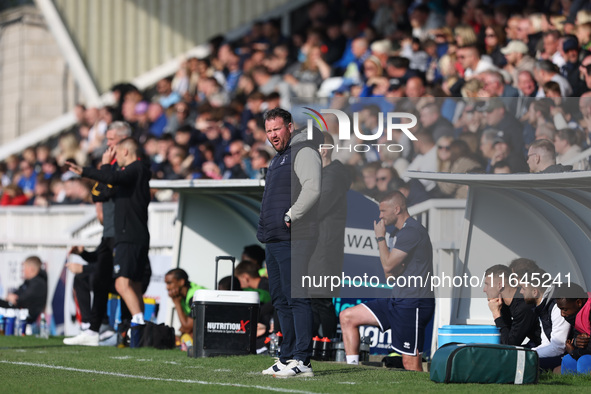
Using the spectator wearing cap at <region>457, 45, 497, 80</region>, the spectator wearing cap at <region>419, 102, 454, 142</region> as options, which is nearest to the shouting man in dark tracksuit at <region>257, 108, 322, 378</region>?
the spectator wearing cap at <region>419, 102, 454, 142</region>

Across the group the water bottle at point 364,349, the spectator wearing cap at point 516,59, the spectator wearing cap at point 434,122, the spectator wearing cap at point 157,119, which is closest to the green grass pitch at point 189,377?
the water bottle at point 364,349

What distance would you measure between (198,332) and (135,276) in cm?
145

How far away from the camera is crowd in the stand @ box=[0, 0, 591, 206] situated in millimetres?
10672

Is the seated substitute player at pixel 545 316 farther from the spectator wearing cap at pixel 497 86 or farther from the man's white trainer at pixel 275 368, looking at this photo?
the spectator wearing cap at pixel 497 86

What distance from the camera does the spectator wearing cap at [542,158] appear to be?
29.2 feet

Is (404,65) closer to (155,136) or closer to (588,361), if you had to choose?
(155,136)

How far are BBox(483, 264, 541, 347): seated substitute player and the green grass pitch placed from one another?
0.57 meters

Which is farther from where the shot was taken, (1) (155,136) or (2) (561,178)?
(1) (155,136)

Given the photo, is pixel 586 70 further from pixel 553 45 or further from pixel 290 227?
pixel 290 227

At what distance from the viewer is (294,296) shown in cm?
836

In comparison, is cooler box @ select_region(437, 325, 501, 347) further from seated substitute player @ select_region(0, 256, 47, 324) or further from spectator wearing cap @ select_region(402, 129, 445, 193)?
seated substitute player @ select_region(0, 256, 47, 324)

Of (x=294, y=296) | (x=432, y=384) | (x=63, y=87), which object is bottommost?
(x=432, y=384)

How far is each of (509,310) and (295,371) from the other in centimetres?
192

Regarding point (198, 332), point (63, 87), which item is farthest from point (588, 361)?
point (63, 87)
